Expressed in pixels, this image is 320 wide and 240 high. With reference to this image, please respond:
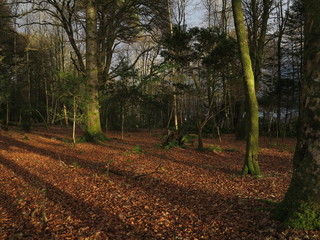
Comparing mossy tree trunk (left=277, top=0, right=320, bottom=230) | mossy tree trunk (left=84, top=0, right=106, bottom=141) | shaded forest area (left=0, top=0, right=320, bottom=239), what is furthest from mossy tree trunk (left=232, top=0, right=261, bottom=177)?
mossy tree trunk (left=84, top=0, right=106, bottom=141)

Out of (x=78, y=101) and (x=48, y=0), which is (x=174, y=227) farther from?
(x=48, y=0)

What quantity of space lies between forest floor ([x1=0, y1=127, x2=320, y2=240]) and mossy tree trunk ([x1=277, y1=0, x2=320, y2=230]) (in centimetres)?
22

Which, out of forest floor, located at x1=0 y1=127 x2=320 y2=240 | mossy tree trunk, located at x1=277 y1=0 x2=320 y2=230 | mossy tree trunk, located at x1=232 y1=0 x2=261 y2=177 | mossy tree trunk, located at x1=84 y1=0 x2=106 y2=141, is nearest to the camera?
mossy tree trunk, located at x1=277 y1=0 x2=320 y2=230

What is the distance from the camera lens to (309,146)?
2.94m

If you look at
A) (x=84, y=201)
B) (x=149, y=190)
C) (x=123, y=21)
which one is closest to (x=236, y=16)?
(x=149, y=190)

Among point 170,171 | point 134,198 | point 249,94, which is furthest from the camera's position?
point 170,171

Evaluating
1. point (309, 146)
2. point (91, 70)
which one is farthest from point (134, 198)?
point (91, 70)

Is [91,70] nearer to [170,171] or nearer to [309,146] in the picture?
[170,171]

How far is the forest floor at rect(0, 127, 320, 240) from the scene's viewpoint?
3463 millimetres

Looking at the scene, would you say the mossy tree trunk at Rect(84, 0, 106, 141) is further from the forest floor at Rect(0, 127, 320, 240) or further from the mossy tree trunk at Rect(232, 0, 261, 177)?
the mossy tree trunk at Rect(232, 0, 261, 177)

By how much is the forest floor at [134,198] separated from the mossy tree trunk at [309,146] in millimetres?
220

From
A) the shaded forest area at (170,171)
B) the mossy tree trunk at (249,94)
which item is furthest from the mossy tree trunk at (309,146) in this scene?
the mossy tree trunk at (249,94)

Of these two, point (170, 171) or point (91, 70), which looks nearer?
point (170, 171)

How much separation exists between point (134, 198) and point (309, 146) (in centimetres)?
354
